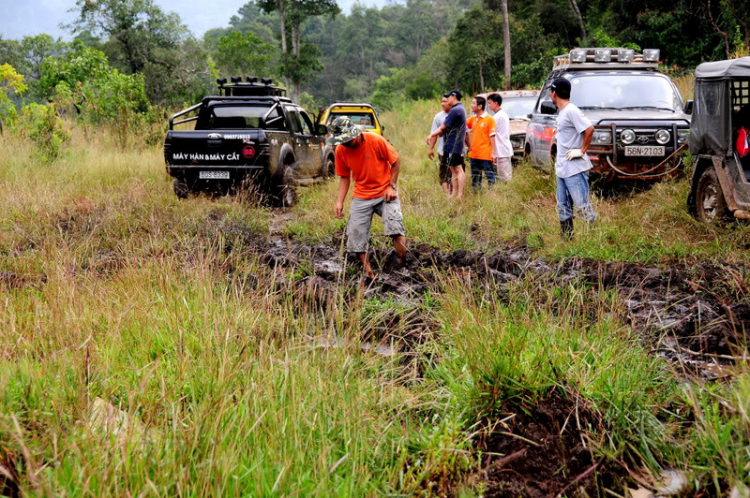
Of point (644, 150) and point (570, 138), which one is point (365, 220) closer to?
point (570, 138)

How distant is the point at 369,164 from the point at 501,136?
474cm

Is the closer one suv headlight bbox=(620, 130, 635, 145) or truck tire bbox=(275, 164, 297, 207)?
suv headlight bbox=(620, 130, 635, 145)

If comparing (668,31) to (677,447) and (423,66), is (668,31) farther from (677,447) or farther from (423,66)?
(423,66)

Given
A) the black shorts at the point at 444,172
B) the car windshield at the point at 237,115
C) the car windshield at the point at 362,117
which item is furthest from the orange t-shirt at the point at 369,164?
the car windshield at the point at 362,117

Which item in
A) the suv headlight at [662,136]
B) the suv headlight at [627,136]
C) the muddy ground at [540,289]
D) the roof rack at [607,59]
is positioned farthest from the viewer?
the roof rack at [607,59]

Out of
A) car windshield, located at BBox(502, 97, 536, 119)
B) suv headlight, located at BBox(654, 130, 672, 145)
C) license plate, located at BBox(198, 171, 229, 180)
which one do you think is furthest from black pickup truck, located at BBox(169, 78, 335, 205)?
suv headlight, located at BBox(654, 130, 672, 145)

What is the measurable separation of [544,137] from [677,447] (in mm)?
8376

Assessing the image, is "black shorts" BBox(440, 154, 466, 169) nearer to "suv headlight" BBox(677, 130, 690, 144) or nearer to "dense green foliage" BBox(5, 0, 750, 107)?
"suv headlight" BBox(677, 130, 690, 144)

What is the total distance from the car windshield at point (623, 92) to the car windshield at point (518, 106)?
4725 mm

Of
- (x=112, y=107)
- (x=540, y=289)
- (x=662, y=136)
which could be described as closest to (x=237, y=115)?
(x=662, y=136)

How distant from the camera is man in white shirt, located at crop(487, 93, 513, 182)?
11.2 metres

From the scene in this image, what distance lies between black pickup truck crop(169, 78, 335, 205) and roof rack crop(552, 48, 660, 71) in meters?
4.72

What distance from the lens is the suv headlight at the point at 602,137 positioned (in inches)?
372

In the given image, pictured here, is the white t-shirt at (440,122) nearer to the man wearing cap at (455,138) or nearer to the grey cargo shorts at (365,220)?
the man wearing cap at (455,138)
